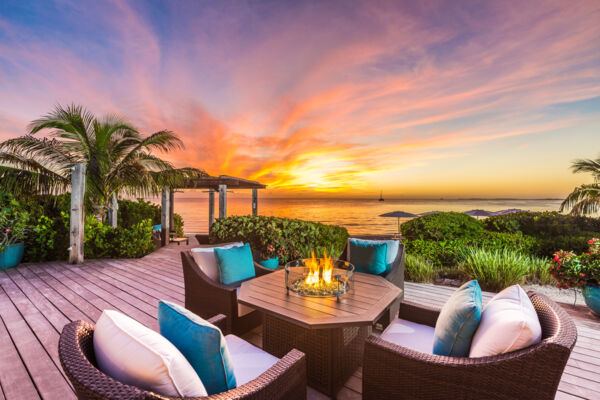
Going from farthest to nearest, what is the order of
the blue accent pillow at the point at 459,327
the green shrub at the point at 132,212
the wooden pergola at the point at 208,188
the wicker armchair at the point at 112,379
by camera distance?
1. the green shrub at the point at 132,212
2. the wooden pergola at the point at 208,188
3. the blue accent pillow at the point at 459,327
4. the wicker armchair at the point at 112,379

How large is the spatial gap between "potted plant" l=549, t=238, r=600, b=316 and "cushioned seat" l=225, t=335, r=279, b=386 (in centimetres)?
382

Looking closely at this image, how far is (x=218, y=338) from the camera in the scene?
108 centimetres

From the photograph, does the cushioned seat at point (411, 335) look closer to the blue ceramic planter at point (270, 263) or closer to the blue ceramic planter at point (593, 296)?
the blue ceramic planter at point (593, 296)

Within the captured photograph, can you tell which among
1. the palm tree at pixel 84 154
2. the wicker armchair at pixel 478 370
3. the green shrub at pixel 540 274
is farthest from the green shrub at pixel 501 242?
the palm tree at pixel 84 154

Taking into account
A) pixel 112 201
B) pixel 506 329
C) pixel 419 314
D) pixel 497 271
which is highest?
pixel 112 201

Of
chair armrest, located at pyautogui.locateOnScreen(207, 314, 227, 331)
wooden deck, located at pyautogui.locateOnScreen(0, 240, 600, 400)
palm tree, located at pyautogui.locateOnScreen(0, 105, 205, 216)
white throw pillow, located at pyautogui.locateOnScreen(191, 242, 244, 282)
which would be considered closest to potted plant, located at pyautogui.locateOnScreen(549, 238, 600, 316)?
wooden deck, located at pyautogui.locateOnScreen(0, 240, 600, 400)

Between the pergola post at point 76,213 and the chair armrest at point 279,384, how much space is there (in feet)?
20.5

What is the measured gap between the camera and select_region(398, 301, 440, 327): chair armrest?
1.96 m

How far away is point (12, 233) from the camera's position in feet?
16.5

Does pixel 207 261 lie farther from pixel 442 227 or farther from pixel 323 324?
pixel 442 227

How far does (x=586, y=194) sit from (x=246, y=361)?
11057mm

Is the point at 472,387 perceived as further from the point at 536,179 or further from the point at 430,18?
the point at 536,179

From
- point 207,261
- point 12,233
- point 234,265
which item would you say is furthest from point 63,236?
point 234,265

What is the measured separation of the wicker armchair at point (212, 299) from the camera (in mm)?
2455
